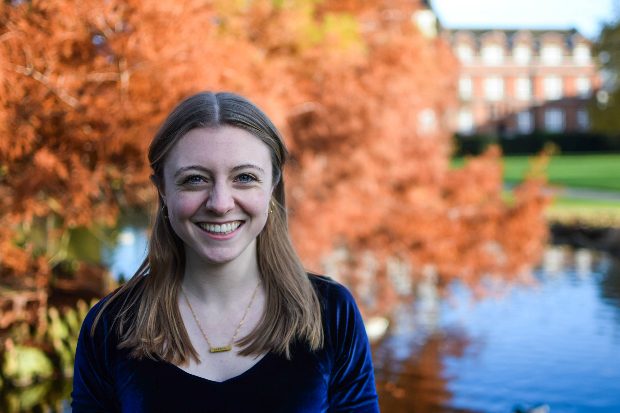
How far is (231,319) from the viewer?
1815 mm

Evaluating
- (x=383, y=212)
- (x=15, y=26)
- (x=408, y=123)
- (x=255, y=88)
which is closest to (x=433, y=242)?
(x=383, y=212)

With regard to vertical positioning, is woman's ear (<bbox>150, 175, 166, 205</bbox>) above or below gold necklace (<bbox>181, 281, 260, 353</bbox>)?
above

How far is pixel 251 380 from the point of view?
5.71 ft

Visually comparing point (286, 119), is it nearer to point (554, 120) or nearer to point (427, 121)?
point (427, 121)

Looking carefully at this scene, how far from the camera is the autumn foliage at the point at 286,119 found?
570cm

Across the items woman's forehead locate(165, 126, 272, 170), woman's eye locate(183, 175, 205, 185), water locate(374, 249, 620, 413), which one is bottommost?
water locate(374, 249, 620, 413)

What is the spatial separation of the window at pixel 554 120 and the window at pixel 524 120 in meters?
1.27

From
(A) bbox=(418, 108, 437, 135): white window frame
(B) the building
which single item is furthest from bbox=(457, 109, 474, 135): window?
(A) bbox=(418, 108, 437, 135): white window frame

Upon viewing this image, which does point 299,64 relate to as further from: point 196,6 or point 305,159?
point 196,6

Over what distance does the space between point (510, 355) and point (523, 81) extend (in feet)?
172

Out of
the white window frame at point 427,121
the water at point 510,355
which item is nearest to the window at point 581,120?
the water at point 510,355

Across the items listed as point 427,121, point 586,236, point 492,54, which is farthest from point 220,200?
point 492,54

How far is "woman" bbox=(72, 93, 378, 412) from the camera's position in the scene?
1.73 metres

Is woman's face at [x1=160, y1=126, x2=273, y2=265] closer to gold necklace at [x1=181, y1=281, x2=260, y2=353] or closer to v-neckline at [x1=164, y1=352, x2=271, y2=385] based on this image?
gold necklace at [x1=181, y1=281, x2=260, y2=353]
